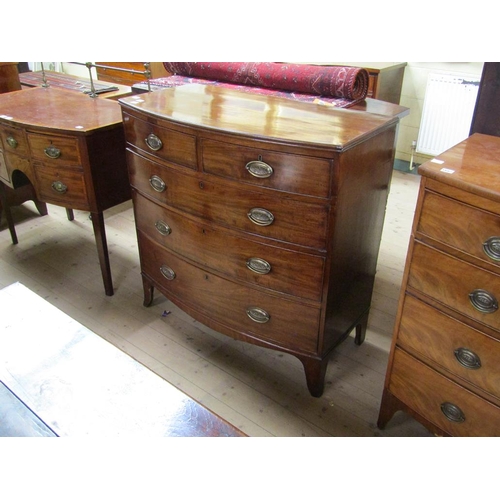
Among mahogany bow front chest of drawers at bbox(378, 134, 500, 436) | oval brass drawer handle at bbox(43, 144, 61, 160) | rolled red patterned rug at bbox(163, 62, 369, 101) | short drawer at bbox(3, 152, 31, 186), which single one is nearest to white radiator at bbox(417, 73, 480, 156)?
rolled red patterned rug at bbox(163, 62, 369, 101)

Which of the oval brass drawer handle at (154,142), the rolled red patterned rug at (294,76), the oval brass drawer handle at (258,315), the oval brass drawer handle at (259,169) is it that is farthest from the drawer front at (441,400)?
the rolled red patterned rug at (294,76)

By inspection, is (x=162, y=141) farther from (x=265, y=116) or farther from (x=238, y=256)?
(x=238, y=256)

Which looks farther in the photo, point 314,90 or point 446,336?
point 314,90

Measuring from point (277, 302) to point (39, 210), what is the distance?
2.17m

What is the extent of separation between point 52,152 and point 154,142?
636mm

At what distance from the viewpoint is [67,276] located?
2.53m

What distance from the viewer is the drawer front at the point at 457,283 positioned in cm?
110

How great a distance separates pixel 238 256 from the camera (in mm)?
1629

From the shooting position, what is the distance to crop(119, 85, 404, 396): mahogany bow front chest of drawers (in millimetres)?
1396

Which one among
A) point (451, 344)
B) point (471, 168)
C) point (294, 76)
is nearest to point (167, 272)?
point (294, 76)

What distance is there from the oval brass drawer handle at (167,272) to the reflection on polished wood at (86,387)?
661 millimetres
